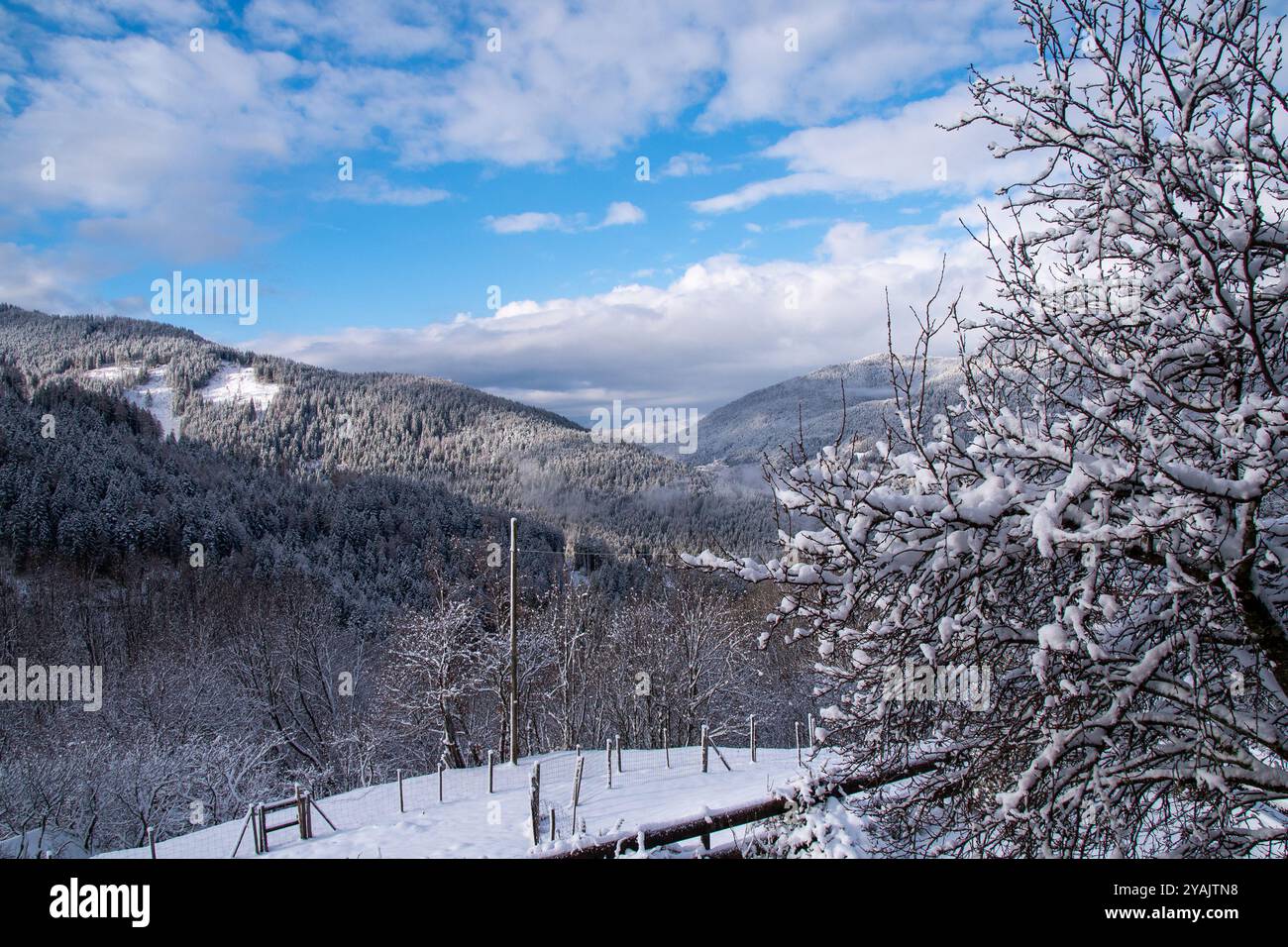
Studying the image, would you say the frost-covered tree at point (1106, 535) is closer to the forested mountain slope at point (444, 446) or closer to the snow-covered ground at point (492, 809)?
the snow-covered ground at point (492, 809)

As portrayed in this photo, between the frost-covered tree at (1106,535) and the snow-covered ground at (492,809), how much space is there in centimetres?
336

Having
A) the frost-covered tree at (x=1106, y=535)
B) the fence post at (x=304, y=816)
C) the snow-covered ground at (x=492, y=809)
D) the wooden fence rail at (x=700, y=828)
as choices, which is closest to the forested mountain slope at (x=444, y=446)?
the snow-covered ground at (x=492, y=809)

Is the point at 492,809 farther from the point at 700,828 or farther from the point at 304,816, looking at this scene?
the point at 700,828

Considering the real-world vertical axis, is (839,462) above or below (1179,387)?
below

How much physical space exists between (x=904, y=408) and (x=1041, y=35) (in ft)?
8.95

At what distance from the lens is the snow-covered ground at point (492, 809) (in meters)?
10.2

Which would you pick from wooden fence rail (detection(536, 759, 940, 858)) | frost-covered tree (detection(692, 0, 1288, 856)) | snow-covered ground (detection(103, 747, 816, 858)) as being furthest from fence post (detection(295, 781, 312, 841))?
frost-covered tree (detection(692, 0, 1288, 856))

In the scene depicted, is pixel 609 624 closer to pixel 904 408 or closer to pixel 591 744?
pixel 591 744

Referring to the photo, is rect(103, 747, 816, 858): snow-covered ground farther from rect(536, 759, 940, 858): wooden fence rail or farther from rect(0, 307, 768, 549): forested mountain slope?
rect(0, 307, 768, 549): forested mountain slope

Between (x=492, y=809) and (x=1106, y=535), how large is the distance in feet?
41.9

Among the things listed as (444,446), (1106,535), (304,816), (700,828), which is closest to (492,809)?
(304,816)

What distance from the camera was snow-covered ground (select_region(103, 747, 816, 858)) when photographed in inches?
403
